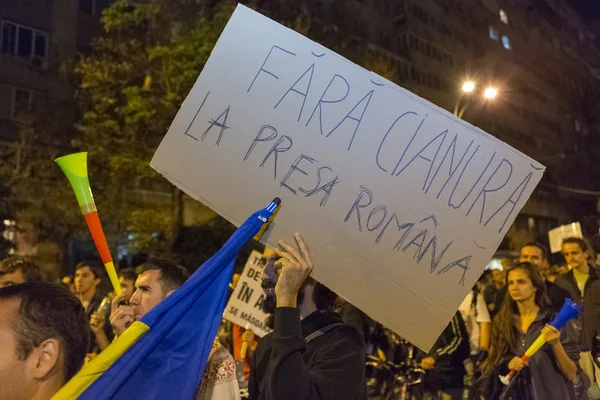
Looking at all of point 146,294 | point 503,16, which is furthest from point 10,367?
point 503,16

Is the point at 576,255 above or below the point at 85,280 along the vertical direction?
above

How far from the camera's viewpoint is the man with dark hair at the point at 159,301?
7.78ft

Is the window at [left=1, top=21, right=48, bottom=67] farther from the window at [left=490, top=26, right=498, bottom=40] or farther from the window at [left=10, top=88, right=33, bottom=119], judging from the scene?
the window at [left=490, top=26, right=498, bottom=40]

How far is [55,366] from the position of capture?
5.60 feet

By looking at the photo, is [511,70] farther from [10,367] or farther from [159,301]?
[10,367]

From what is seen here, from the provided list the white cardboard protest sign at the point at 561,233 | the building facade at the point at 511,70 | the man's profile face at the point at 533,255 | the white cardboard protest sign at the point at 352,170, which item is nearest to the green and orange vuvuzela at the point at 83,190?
the white cardboard protest sign at the point at 352,170

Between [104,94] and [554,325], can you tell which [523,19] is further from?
[554,325]

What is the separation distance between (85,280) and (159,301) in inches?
124

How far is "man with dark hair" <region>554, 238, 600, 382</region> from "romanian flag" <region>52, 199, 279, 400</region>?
3.78 metres

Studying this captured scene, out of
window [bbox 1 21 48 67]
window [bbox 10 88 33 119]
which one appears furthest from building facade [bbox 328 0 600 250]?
window [bbox 10 88 33 119]

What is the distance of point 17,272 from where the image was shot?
160 inches

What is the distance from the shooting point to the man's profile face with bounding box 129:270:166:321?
2.81 meters

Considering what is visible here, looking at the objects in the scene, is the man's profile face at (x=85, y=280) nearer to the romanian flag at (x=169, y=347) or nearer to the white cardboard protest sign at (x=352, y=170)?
the white cardboard protest sign at (x=352, y=170)

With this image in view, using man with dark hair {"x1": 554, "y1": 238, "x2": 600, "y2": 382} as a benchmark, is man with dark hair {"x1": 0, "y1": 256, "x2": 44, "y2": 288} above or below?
below
